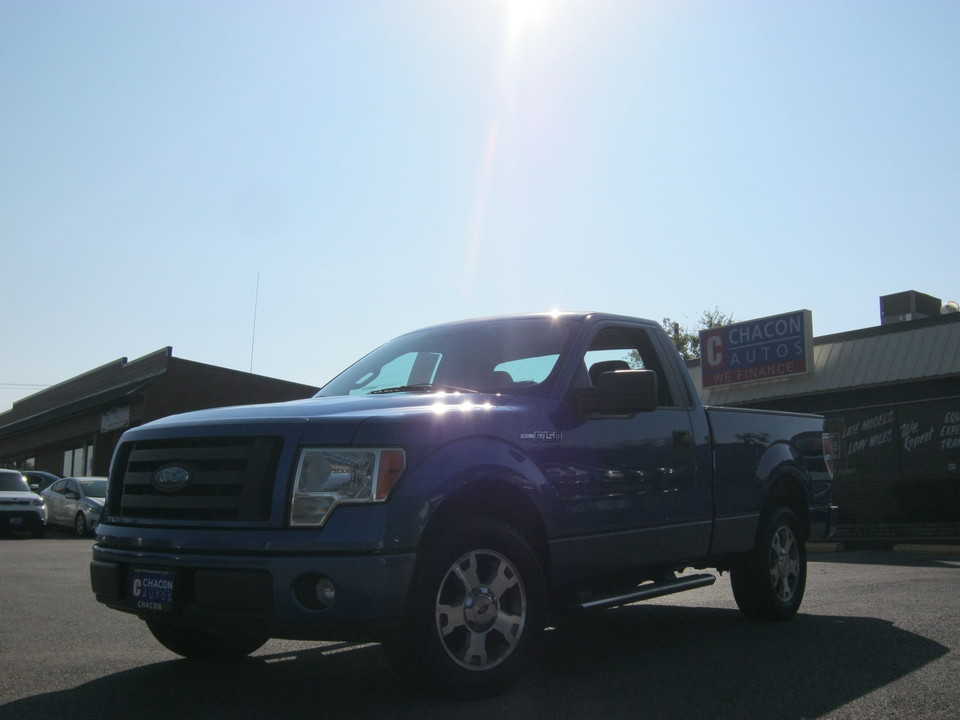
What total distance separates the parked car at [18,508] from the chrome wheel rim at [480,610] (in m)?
22.4

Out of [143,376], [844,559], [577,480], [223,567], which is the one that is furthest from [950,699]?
[143,376]

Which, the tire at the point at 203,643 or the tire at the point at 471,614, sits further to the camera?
the tire at the point at 203,643

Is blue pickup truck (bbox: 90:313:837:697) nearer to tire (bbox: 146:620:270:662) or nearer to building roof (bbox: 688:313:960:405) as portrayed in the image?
tire (bbox: 146:620:270:662)

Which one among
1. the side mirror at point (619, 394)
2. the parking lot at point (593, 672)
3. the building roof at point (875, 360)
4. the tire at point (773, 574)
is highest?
the building roof at point (875, 360)

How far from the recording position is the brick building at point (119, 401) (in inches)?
1419

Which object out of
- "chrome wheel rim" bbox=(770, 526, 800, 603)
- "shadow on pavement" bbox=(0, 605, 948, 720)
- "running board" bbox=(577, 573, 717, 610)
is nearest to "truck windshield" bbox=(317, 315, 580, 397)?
"running board" bbox=(577, 573, 717, 610)

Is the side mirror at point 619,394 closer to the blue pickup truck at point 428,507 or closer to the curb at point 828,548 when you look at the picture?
the blue pickup truck at point 428,507

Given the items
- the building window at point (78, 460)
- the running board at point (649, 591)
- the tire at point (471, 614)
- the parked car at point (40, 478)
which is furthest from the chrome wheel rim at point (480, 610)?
the building window at point (78, 460)

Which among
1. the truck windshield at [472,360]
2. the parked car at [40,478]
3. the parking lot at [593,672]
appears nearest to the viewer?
the parking lot at [593,672]

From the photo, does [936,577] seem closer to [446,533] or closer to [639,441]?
[639,441]

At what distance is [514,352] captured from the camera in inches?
240

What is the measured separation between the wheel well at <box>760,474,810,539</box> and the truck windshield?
241cm

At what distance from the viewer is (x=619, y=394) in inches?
214

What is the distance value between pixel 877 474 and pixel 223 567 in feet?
76.3
